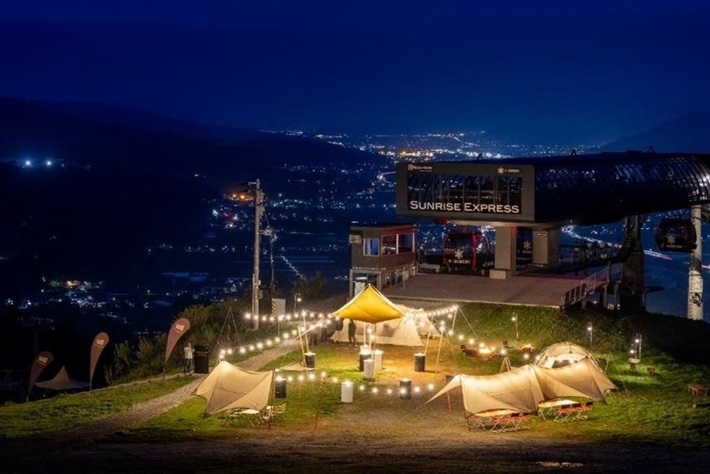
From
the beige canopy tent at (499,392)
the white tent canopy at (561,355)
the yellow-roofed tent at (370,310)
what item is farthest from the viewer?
the yellow-roofed tent at (370,310)

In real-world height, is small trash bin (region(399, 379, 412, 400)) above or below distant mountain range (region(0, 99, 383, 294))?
below

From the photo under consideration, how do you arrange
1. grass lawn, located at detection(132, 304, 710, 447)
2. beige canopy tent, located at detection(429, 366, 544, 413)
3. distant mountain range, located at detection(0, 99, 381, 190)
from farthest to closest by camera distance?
1. distant mountain range, located at detection(0, 99, 381, 190)
2. grass lawn, located at detection(132, 304, 710, 447)
3. beige canopy tent, located at detection(429, 366, 544, 413)

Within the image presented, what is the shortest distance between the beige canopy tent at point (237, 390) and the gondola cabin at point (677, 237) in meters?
28.8

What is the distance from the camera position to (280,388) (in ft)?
91.0

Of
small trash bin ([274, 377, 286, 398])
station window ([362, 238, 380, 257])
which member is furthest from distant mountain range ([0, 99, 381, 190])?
small trash bin ([274, 377, 286, 398])

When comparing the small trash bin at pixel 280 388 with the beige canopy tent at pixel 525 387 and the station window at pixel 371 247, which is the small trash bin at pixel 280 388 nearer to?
the beige canopy tent at pixel 525 387

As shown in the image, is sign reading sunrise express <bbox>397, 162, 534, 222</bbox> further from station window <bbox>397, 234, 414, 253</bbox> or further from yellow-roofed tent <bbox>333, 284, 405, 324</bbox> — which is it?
yellow-roofed tent <bbox>333, 284, 405, 324</bbox>

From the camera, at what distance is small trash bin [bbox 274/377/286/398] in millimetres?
27719

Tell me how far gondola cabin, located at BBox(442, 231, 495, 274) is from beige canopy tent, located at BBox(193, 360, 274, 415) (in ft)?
75.7

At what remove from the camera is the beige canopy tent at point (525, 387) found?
80.4 ft

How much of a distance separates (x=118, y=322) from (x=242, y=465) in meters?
60.4

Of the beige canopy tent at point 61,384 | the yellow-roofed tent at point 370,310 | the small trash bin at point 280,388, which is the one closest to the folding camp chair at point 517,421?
the small trash bin at point 280,388

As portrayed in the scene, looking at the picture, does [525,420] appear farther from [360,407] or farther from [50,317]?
[50,317]

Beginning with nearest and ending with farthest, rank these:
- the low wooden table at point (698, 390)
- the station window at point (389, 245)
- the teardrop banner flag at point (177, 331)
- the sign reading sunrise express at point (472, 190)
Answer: the low wooden table at point (698, 390), the teardrop banner flag at point (177, 331), the station window at point (389, 245), the sign reading sunrise express at point (472, 190)
